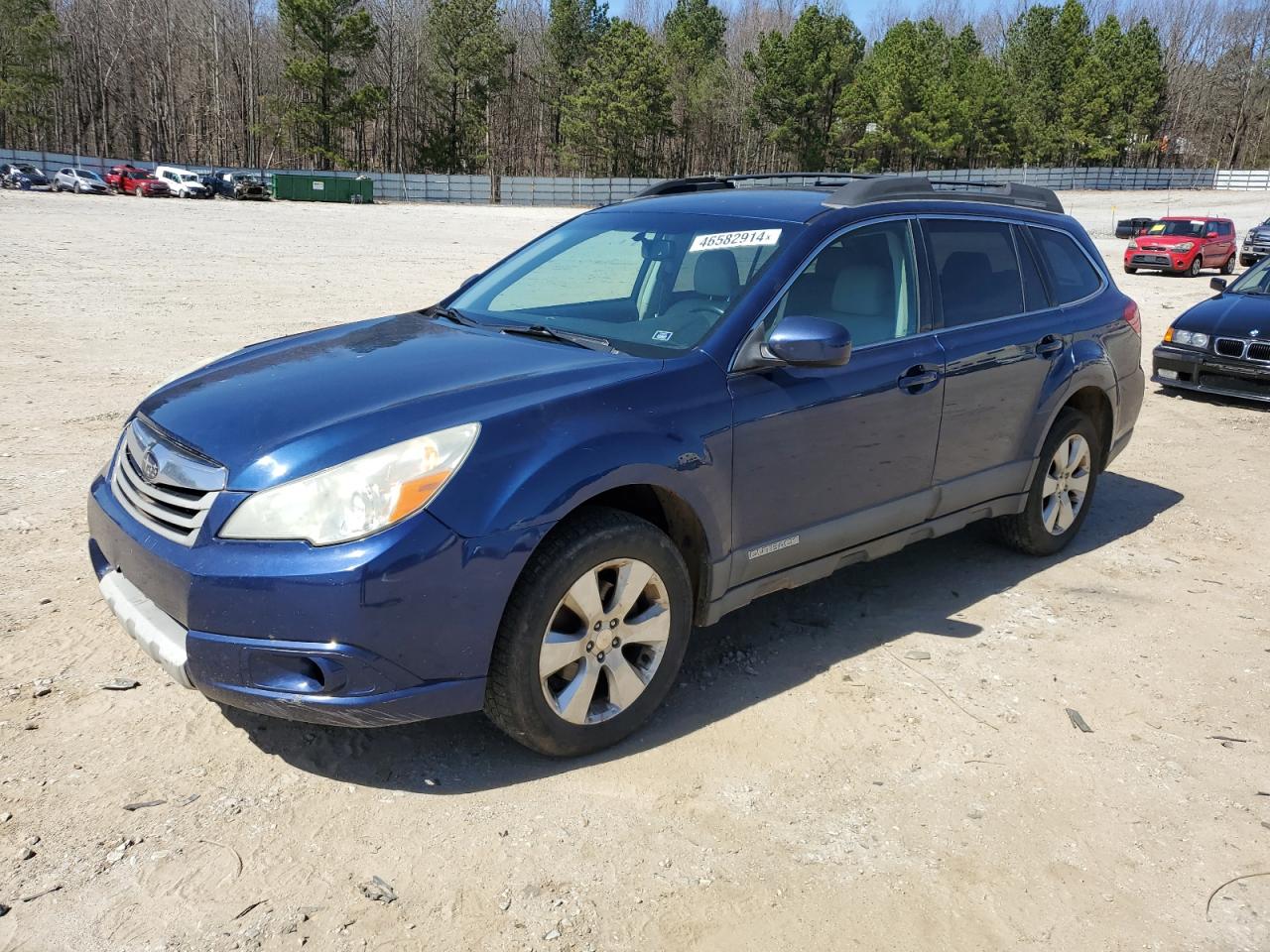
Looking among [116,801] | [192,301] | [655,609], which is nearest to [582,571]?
[655,609]

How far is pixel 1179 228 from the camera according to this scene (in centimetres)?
2612

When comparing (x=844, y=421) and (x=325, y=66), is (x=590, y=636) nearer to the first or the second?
(x=844, y=421)

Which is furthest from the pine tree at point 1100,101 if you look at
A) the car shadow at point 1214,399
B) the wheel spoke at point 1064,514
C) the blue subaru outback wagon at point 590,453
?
the blue subaru outback wagon at point 590,453

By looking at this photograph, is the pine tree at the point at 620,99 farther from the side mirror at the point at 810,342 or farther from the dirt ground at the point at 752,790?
Result: the side mirror at the point at 810,342

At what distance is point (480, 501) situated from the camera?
3.05m

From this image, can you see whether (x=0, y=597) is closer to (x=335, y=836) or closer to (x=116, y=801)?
(x=116, y=801)

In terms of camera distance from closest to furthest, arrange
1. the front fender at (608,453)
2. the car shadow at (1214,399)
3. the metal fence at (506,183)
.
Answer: the front fender at (608,453) → the car shadow at (1214,399) → the metal fence at (506,183)

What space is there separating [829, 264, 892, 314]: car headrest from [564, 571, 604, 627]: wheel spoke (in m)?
1.61

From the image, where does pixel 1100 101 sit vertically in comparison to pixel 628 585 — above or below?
above

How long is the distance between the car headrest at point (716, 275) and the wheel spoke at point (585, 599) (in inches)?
51.2

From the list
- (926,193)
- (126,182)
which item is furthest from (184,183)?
(926,193)

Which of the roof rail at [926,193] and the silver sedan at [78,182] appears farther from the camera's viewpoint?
the silver sedan at [78,182]

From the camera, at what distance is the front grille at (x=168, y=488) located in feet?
10.2

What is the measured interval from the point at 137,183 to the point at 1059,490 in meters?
58.4
